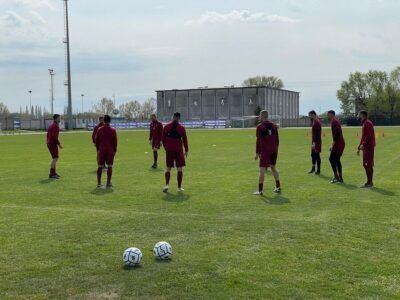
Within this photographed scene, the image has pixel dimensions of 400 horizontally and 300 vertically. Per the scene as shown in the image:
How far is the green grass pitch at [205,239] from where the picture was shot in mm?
5965

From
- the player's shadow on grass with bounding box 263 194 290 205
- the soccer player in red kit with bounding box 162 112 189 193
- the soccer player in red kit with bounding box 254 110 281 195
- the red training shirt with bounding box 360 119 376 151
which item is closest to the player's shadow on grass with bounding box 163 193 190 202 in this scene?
the soccer player in red kit with bounding box 162 112 189 193

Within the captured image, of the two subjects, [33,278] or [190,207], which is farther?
[190,207]

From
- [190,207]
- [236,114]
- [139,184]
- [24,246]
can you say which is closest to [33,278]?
[24,246]

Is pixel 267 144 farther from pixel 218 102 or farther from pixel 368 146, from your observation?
pixel 218 102

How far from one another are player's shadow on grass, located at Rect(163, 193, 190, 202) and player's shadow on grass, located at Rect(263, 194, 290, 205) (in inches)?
74.2

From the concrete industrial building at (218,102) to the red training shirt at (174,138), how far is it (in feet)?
357

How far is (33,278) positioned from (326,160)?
Result: 17.6m

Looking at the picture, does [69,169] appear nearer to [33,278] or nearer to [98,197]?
[98,197]

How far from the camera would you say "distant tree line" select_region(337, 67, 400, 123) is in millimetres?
116125

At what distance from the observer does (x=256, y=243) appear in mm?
7863

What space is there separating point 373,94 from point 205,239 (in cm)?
11819

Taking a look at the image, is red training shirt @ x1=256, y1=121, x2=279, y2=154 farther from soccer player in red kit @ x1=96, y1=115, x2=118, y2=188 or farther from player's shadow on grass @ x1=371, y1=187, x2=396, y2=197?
soccer player in red kit @ x1=96, y1=115, x2=118, y2=188

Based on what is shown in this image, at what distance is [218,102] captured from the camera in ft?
415

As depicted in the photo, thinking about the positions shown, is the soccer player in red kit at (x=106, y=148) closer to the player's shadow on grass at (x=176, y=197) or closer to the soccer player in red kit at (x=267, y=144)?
the player's shadow on grass at (x=176, y=197)
